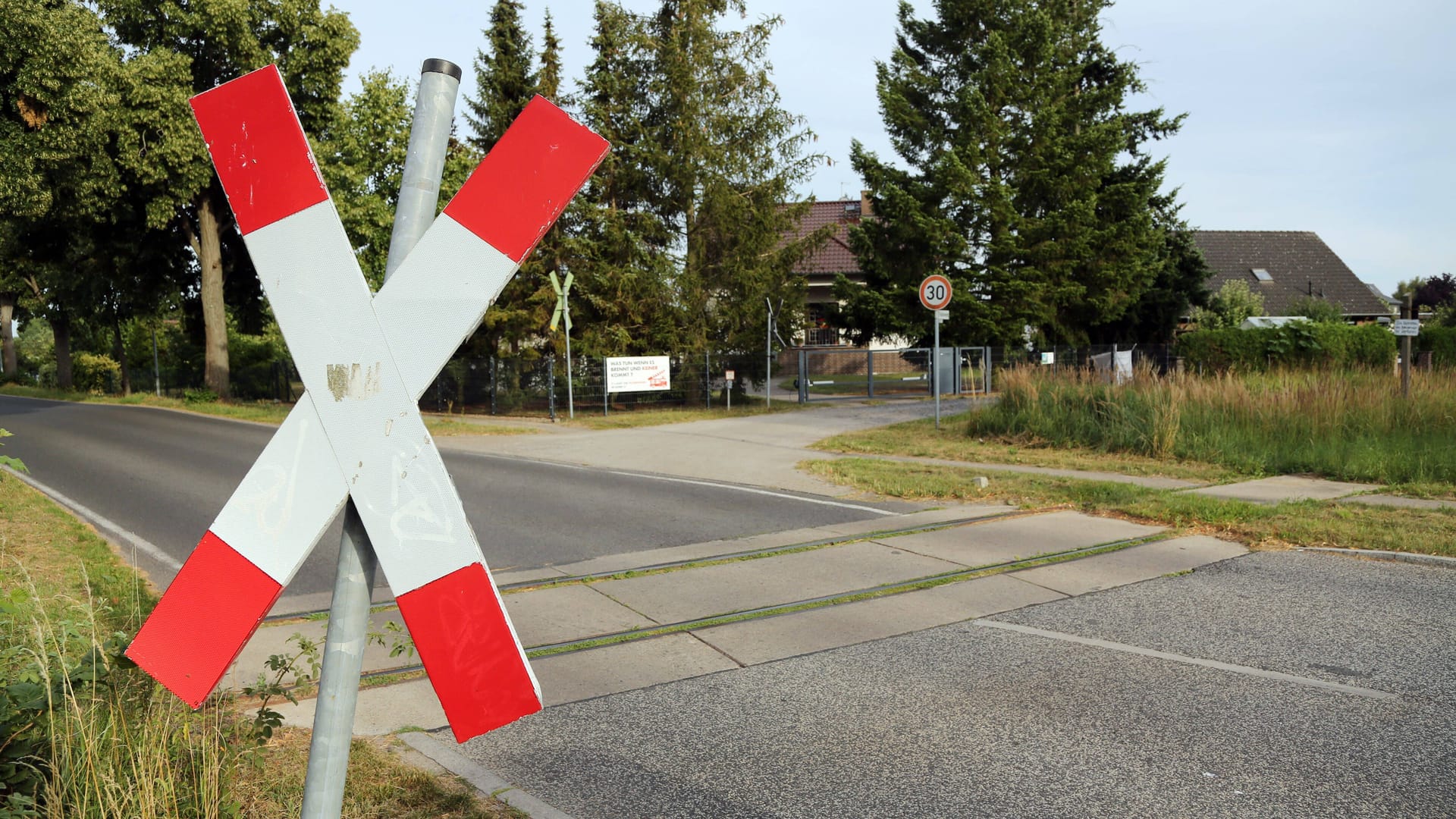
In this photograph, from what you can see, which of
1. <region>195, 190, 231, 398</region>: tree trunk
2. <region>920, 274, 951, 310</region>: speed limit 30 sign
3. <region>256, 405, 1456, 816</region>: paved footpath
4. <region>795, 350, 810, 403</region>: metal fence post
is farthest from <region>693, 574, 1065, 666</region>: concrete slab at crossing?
<region>195, 190, 231, 398</region>: tree trunk

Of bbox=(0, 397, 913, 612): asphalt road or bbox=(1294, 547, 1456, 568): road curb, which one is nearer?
bbox=(1294, 547, 1456, 568): road curb

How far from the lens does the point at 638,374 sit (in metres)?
26.8

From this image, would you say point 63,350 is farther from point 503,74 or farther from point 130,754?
point 130,754

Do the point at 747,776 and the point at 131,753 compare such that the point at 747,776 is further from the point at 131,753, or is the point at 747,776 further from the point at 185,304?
the point at 185,304

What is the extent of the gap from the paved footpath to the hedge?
65.9 feet

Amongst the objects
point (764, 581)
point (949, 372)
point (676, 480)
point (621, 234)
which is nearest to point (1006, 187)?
point (949, 372)

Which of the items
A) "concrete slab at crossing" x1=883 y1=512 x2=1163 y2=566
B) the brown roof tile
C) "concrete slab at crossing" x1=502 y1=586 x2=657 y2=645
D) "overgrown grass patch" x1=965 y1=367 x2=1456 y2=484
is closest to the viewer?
"concrete slab at crossing" x1=502 y1=586 x2=657 y2=645

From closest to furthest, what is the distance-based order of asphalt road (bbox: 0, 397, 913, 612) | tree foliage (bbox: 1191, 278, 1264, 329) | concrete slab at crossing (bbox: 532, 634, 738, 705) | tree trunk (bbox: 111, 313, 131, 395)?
1. concrete slab at crossing (bbox: 532, 634, 738, 705)
2. asphalt road (bbox: 0, 397, 913, 612)
3. tree trunk (bbox: 111, 313, 131, 395)
4. tree foliage (bbox: 1191, 278, 1264, 329)

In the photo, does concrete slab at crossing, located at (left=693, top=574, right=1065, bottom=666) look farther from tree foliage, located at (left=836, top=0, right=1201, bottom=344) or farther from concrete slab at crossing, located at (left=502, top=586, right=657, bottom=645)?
tree foliage, located at (left=836, top=0, right=1201, bottom=344)

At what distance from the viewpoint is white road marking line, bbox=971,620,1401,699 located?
5148 mm

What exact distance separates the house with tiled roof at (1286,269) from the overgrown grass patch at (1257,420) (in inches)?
1677

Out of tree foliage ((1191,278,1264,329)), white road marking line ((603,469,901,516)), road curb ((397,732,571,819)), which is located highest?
tree foliage ((1191,278,1264,329))

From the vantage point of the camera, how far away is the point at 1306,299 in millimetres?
39375

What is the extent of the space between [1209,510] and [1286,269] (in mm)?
55495
